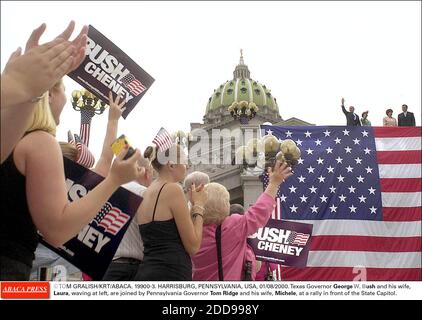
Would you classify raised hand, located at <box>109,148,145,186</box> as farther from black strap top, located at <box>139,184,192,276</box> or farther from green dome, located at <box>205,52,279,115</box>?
green dome, located at <box>205,52,279,115</box>

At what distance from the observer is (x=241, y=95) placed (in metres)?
76.1

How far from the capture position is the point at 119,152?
1.59 meters

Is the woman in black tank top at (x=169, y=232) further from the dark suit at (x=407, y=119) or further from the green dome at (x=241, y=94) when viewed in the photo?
the green dome at (x=241, y=94)

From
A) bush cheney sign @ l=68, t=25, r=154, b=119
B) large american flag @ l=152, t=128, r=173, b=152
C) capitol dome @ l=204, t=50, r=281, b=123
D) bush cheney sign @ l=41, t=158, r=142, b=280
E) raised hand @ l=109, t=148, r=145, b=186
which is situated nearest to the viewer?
raised hand @ l=109, t=148, r=145, b=186

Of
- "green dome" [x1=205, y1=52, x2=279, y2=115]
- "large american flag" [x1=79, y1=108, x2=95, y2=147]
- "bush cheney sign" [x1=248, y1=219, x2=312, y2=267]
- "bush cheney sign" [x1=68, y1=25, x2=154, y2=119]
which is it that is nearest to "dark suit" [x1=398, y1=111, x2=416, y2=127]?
"large american flag" [x1=79, y1=108, x2=95, y2=147]

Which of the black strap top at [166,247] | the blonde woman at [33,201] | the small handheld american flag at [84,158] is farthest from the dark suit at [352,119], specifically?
the blonde woman at [33,201]

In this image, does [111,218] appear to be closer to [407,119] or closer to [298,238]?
[298,238]

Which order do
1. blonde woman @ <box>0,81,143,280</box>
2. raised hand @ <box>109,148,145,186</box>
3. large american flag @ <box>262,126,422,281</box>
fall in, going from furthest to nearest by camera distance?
large american flag @ <box>262,126,422,281</box>, raised hand @ <box>109,148,145,186</box>, blonde woman @ <box>0,81,143,280</box>

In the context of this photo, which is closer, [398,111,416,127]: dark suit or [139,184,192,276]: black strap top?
[139,184,192,276]: black strap top

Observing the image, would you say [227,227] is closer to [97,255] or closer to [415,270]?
[97,255]

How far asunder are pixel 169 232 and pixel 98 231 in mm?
656

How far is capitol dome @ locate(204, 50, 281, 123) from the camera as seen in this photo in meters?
75.5
